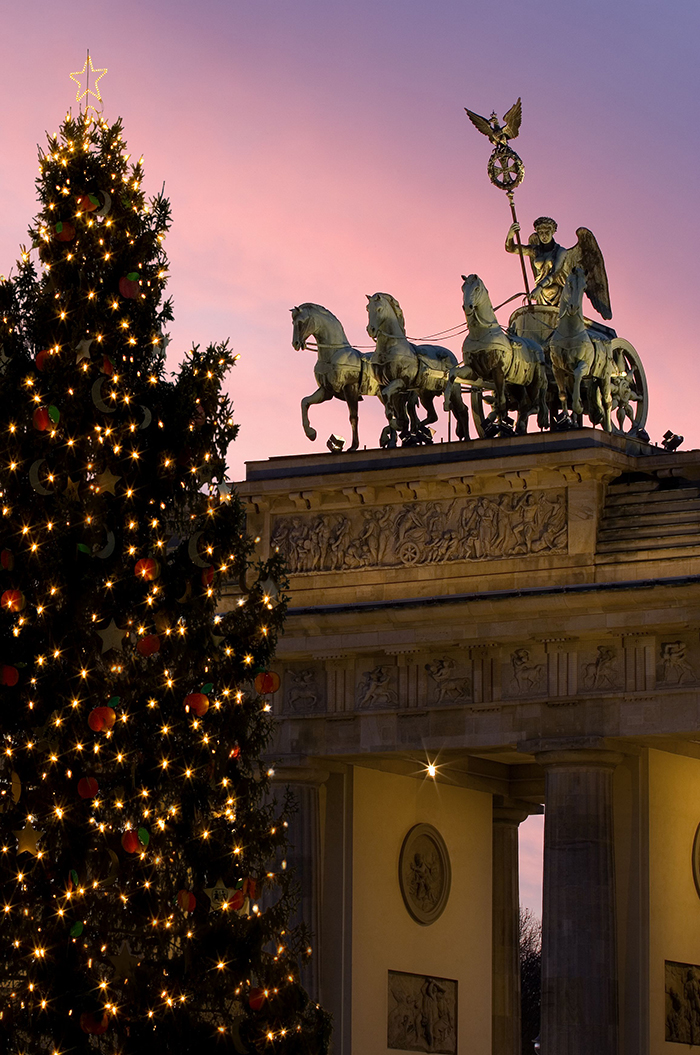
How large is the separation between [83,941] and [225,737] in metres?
1.98

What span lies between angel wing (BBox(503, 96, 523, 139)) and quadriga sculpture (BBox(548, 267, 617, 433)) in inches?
178

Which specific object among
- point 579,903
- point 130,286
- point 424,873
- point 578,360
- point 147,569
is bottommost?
point 579,903

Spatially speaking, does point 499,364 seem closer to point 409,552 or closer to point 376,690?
point 409,552

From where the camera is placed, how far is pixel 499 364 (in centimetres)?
3562

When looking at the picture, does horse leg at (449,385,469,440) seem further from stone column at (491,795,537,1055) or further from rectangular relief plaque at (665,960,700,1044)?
rectangular relief plaque at (665,960,700,1044)

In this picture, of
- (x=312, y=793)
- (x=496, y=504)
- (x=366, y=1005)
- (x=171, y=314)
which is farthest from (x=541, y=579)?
(x=171, y=314)

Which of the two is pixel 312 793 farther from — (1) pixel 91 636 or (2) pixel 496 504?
(1) pixel 91 636

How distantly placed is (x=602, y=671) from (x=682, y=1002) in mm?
5399

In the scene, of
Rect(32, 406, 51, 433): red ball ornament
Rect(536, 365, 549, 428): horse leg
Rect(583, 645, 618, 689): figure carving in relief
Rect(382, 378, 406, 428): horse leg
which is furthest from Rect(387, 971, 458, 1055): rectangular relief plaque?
Rect(32, 406, 51, 433): red ball ornament

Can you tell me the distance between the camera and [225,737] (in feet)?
58.1

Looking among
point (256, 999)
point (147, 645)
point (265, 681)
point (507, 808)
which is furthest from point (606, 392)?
point (256, 999)

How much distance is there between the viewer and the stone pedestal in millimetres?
38750

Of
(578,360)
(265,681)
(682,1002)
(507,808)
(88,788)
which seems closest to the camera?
(88,788)

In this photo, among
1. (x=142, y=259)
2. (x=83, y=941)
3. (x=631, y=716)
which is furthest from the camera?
(x=631, y=716)
